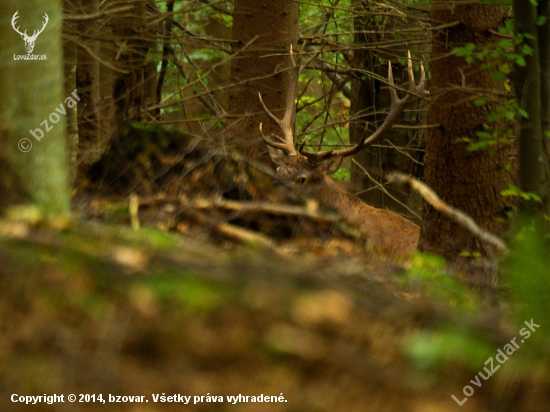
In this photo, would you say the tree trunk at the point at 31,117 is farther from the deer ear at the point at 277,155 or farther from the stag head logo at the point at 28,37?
the deer ear at the point at 277,155

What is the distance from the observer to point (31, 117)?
3303 mm

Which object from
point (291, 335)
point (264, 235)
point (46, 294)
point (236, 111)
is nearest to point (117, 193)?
point (264, 235)

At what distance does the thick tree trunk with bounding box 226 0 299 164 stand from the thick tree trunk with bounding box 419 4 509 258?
2034 millimetres

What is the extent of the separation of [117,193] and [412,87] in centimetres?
502

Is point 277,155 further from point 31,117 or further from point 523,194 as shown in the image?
point 31,117

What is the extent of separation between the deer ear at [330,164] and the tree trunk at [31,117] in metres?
6.09

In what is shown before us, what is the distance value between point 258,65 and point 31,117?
19.4ft

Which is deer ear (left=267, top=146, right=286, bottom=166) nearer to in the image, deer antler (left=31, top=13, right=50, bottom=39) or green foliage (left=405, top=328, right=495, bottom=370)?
deer antler (left=31, top=13, right=50, bottom=39)

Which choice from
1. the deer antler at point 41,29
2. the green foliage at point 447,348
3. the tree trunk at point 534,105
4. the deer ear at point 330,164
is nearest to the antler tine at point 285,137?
the deer ear at point 330,164

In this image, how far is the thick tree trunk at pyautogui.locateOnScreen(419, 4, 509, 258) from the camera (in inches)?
296

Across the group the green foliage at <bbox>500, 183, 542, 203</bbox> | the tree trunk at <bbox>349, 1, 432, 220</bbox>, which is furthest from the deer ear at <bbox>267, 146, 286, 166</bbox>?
the green foliage at <bbox>500, 183, 542, 203</bbox>

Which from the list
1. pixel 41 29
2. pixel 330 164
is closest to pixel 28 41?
pixel 41 29

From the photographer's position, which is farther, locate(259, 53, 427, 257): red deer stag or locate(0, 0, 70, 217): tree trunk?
locate(259, 53, 427, 257): red deer stag


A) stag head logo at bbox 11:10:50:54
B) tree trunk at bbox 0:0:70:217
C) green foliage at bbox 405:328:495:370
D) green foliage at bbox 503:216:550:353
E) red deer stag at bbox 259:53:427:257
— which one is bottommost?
red deer stag at bbox 259:53:427:257
